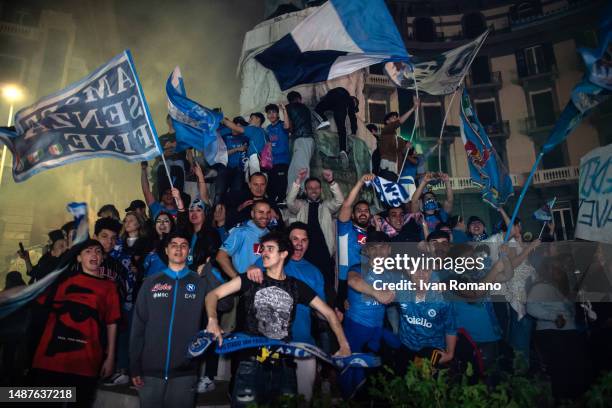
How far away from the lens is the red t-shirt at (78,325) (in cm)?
363

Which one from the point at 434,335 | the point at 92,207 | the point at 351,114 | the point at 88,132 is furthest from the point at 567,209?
the point at 92,207

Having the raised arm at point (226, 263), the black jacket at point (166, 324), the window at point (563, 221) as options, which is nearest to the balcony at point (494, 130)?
the window at point (563, 221)

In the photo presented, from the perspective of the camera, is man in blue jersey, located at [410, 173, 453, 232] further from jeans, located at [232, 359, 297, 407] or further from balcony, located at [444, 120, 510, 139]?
balcony, located at [444, 120, 510, 139]

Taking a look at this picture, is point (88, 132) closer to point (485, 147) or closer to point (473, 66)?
point (485, 147)

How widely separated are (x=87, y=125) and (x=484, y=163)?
5709 millimetres

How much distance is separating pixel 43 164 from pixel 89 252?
1744 mm

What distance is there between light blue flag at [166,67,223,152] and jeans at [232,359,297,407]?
3496 mm

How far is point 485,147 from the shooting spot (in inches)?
254

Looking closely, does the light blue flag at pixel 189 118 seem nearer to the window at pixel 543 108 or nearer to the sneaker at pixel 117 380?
the sneaker at pixel 117 380

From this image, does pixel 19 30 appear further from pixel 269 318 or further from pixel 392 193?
pixel 269 318

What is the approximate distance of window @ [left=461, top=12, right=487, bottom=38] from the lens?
29.7 metres

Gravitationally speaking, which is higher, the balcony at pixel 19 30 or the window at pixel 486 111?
the balcony at pixel 19 30

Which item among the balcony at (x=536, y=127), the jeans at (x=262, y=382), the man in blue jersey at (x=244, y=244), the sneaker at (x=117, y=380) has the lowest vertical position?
the sneaker at (x=117, y=380)

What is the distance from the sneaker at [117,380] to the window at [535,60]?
100 ft
